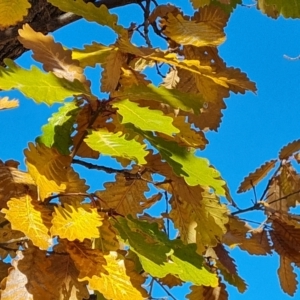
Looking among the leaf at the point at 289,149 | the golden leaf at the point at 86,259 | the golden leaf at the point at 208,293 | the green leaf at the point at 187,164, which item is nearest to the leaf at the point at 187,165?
the green leaf at the point at 187,164

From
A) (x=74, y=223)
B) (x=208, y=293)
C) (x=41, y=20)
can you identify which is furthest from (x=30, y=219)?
(x=41, y=20)

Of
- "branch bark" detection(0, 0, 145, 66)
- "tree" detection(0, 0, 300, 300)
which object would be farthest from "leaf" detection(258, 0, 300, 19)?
"branch bark" detection(0, 0, 145, 66)

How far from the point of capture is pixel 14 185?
51 centimetres

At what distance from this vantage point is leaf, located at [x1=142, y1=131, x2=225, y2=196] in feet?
1.61

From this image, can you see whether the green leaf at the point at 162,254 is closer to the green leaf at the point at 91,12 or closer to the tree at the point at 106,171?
the tree at the point at 106,171

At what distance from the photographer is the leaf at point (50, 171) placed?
0.49m

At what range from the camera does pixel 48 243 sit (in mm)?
458

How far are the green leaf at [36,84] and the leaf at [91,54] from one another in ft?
0.23

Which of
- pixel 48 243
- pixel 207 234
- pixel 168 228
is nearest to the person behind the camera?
pixel 48 243

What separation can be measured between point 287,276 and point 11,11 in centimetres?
63

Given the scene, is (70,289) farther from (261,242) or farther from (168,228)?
(261,242)

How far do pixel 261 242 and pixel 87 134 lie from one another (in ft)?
1.51

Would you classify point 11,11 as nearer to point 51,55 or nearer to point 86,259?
point 51,55

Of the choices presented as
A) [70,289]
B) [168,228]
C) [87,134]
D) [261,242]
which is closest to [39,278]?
[70,289]
